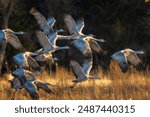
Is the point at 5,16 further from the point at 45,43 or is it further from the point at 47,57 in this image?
the point at 45,43

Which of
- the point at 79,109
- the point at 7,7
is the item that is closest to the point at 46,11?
the point at 7,7

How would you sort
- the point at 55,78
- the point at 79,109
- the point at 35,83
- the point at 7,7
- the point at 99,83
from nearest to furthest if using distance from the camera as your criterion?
the point at 79,109, the point at 35,83, the point at 99,83, the point at 55,78, the point at 7,7

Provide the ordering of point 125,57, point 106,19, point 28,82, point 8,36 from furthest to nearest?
point 106,19
point 8,36
point 125,57
point 28,82

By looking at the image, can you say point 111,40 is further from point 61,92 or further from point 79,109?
point 79,109

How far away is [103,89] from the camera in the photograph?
12414mm

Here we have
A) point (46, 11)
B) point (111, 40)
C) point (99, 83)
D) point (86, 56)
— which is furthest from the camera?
point (46, 11)

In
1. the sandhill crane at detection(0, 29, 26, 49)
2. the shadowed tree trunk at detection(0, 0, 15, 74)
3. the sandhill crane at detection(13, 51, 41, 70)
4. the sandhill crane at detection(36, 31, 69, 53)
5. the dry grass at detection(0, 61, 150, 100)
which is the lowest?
the dry grass at detection(0, 61, 150, 100)

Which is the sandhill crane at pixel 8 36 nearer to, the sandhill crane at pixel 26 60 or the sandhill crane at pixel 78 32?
the sandhill crane at pixel 26 60

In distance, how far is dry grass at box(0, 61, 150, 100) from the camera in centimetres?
1184

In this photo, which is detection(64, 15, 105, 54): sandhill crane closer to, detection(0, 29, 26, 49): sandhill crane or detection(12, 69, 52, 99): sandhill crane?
detection(0, 29, 26, 49): sandhill crane

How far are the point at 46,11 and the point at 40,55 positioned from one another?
8.47 meters

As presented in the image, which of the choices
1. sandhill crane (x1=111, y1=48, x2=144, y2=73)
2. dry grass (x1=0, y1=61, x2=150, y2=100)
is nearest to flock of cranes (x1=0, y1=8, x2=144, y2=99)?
sandhill crane (x1=111, y1=48, x2=144, y2=73)

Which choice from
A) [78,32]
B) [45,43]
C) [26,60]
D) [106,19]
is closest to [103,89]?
[78,32]

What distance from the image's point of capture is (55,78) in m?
14.4
